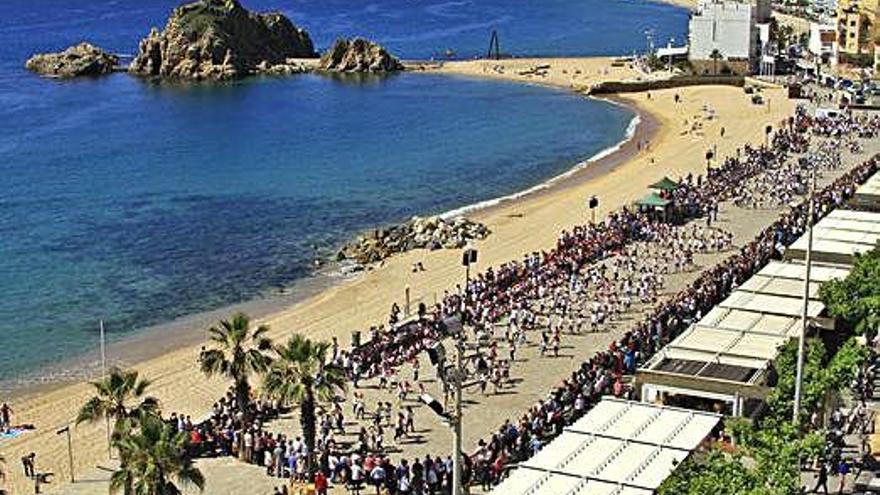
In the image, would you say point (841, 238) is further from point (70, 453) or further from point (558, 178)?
point (558, 178)

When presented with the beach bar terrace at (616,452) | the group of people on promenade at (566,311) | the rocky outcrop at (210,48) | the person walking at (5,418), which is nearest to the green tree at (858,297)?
the group of people on promenade at (566,311)

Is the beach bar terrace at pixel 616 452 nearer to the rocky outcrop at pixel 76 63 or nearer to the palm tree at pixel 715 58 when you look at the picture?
the palm tree at pixel 715 58

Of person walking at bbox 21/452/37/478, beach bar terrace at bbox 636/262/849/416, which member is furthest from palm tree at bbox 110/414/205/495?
beach bar terrace at bbox 636/262/849/416

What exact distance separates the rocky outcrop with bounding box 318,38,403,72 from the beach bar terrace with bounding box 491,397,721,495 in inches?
3708

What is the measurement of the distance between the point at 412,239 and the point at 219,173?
22.8 m

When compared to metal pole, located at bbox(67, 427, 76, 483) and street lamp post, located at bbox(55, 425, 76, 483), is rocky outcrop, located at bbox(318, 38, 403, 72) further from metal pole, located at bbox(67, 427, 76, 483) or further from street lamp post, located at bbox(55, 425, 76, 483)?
metal pole, located at bbox(67, 427, 76, 483)

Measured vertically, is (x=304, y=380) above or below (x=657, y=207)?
above

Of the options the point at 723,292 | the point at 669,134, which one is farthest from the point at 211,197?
the point at 723,292

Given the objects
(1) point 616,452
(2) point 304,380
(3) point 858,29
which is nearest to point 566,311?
(2) point 304,380

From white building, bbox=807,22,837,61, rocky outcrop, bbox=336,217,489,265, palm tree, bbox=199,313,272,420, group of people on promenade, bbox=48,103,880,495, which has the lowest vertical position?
rocky outcrop, bbox=336,217,489,265

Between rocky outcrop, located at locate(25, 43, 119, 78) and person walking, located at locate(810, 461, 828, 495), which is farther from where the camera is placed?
rocky outcrop, located at locate(25, 43, 119, 78)

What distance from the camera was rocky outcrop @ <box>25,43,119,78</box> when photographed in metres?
117

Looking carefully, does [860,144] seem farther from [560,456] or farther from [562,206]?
[560,456]

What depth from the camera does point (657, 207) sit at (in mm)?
48156
